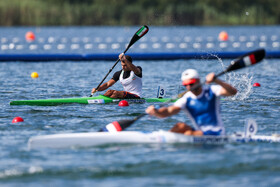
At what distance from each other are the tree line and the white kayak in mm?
45396

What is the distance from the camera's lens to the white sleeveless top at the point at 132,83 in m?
13.9

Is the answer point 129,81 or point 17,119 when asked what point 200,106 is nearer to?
point 17,119

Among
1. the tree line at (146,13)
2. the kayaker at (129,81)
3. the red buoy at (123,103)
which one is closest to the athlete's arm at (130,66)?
the kayaker at (129,81)

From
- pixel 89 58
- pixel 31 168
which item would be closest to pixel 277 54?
pixel 89 58

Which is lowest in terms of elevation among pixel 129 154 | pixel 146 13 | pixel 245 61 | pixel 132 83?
pixel 129 154

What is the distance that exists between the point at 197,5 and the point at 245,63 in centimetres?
5100

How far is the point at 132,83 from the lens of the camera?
13977 millimetres

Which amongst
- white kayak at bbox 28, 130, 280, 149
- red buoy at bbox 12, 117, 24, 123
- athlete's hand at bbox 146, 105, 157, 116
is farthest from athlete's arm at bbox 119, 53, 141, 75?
athlete's hand at bbox 146, 105, 157, 116

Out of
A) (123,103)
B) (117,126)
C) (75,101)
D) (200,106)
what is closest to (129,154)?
(117,126)

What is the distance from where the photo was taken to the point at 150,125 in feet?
37.2

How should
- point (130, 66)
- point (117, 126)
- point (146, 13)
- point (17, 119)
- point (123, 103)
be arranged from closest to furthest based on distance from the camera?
point (117, 126) → point (17, 119) → point (130, 66) → point (123, 103) → point (146, 13)

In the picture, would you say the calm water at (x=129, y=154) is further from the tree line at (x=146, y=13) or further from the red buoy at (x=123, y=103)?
the tree line at (x=146, y=13)

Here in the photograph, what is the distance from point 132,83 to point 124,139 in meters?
4.83

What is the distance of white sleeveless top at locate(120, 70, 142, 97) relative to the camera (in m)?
13.9
